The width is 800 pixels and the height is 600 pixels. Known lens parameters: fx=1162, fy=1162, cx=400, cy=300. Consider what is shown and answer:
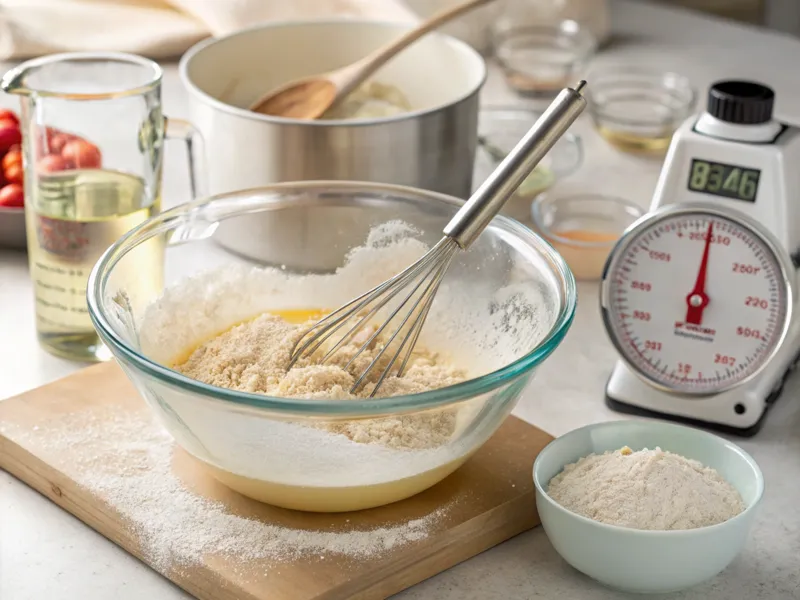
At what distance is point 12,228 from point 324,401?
637mm

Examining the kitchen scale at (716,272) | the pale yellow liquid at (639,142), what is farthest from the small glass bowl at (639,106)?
the kitchen scale at (716,272)

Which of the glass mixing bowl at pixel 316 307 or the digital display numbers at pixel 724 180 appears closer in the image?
the glass mixing bowl at pixel 316 307

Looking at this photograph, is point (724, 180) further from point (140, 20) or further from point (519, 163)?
point (140, 20)

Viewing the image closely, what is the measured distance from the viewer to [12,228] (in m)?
A: 1.23

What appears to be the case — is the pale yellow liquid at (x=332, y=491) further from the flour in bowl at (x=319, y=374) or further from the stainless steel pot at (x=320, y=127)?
the stainless steel pot at (x=320, y=127)

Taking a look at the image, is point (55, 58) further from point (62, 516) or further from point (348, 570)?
point (348, 570)

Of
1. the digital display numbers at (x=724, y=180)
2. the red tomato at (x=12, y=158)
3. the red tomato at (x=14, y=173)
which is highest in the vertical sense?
the digital display numbers at (x=724, y=180)

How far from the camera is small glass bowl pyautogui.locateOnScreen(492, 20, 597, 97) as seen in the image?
5.68ft

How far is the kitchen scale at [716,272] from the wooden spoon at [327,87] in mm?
402

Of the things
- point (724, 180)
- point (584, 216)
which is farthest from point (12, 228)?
point (724, 180)

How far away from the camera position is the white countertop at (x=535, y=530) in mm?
802

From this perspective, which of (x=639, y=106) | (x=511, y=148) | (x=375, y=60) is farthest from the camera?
(x=639, y=106)

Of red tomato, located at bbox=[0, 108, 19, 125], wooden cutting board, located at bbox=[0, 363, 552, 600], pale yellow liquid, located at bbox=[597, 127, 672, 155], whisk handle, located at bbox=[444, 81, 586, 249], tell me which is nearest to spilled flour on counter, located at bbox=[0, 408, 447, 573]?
wooden cutting board, located at bbox=[0, 363, 552, 600]

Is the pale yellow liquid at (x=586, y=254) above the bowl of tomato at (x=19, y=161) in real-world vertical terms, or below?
below
